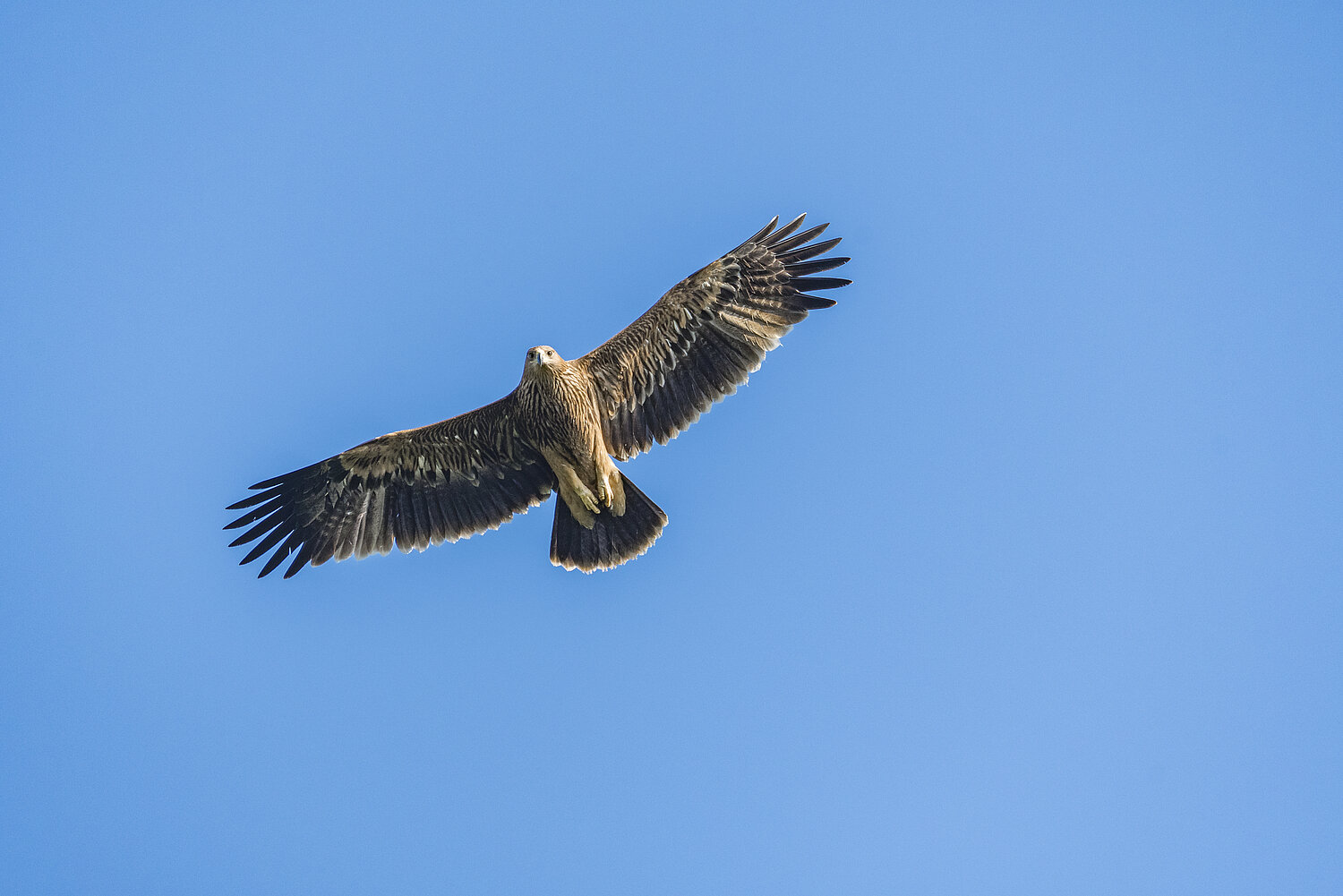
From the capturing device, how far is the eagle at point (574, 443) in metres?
10.1

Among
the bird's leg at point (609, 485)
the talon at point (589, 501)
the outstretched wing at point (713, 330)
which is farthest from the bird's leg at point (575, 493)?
the outstretched wing at point (713, 330)

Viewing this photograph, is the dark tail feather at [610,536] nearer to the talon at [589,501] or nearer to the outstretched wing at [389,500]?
the talon at [589,501]

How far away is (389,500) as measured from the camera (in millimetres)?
10828

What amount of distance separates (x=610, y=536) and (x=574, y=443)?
100 centimetres

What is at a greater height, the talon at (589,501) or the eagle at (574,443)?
the eagle at (574,443)

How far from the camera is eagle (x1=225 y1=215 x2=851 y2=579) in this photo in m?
10.1

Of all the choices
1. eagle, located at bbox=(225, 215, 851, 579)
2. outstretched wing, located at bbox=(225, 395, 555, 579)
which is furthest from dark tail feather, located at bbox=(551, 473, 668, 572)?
outstretched wing, located at bbox=(225, 395, 555, 579)

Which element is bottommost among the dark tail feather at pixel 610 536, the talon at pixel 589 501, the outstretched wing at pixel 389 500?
the dark tail feather at pixel 610 536

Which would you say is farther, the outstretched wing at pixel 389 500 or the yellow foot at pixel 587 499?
the outstretched wing at pixel 389 500

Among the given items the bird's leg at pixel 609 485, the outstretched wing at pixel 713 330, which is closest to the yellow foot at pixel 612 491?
the bird's leg at pixel 609 485

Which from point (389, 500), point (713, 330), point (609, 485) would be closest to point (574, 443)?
point (609, 485)

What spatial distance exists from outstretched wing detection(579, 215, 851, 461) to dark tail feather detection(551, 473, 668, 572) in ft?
2.45

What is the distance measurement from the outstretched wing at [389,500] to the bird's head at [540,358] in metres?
0.99

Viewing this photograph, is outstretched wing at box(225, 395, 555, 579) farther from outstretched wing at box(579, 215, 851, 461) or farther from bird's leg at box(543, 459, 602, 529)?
outstretched wing at box(579, 215, 851, 461)
